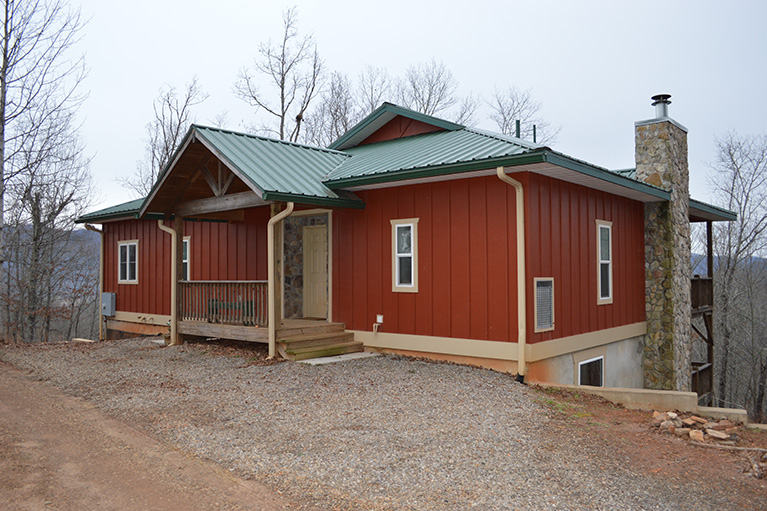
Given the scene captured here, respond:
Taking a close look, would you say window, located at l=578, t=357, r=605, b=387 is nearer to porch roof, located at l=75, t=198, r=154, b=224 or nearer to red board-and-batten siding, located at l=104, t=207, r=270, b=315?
red board-and-batten siding, located at l=104, t=207, r=270, b=315

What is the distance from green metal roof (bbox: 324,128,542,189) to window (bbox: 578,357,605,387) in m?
4.01

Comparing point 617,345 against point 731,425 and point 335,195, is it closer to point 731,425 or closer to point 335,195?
point 731,425

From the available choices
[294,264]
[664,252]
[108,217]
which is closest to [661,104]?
[664,252]

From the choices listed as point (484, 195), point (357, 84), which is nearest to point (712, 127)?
point (357, 84)

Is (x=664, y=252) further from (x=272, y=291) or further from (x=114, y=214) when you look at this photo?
(x=114, y=214)

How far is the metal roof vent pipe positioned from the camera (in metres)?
12.4

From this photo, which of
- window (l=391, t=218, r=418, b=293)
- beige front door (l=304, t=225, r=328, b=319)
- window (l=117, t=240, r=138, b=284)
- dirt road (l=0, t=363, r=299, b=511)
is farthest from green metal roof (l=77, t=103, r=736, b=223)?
window (l=117, t=240, r=138, b=284)

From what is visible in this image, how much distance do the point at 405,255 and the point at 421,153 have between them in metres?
→ 1.90

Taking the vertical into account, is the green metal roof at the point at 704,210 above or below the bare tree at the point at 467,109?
below

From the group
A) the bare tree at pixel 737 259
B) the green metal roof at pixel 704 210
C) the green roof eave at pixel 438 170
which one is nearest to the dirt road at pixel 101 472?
the green roof eave at pixel 438 170

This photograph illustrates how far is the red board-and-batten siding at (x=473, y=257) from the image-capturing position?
29.1ft

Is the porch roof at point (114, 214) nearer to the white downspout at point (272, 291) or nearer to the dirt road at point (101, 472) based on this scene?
the white downspout at point (272, 291)

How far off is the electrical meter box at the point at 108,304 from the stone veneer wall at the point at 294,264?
7.63 m

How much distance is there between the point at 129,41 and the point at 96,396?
15191mm
